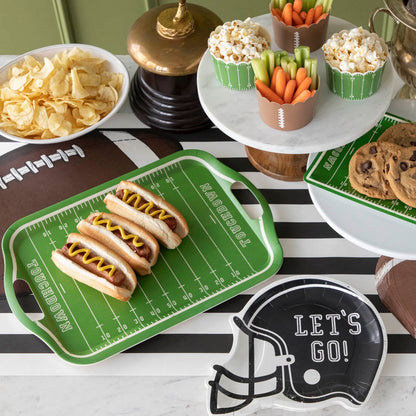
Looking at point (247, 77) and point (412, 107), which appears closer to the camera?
point (247, 77)

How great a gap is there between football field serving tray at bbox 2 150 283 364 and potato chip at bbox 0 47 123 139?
0.18 m

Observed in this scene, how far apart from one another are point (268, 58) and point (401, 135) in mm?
331

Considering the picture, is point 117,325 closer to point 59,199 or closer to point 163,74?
point 59,199

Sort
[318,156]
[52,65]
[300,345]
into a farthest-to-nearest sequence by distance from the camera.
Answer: [52,65], [318,156], [300,345]

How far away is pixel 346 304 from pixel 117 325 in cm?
44

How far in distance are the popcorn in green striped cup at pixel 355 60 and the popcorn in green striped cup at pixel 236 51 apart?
0.14 metres

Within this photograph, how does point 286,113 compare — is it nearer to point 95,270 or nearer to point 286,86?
point 286,86

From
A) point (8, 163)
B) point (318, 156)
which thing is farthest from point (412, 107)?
point (8, 163)

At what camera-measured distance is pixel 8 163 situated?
1.47 m

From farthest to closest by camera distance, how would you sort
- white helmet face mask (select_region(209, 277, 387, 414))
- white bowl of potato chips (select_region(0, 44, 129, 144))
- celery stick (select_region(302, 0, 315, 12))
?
1. white bowl of potato chips (select_region(0, 44, 129, 144))
2. celery stick (select_region(302, 0, 315, 12))
3. white helmet face mask (select_region(209, 277, 387, 414))

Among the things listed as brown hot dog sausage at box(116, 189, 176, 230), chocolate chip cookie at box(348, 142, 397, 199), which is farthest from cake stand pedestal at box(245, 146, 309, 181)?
brown hot dog sausage at box(116, 189, 176, 230)

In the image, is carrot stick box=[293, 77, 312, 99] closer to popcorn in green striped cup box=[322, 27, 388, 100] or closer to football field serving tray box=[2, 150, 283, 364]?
popcorn in green striped cup box=[322, 27, 388, 100]

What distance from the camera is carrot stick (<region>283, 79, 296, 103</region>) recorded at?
3.83ft

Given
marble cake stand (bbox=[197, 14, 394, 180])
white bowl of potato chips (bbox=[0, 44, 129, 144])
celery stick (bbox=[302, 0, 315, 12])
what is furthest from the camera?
white bowl of potato chips (bbox=[0, 44, 129, 144])
